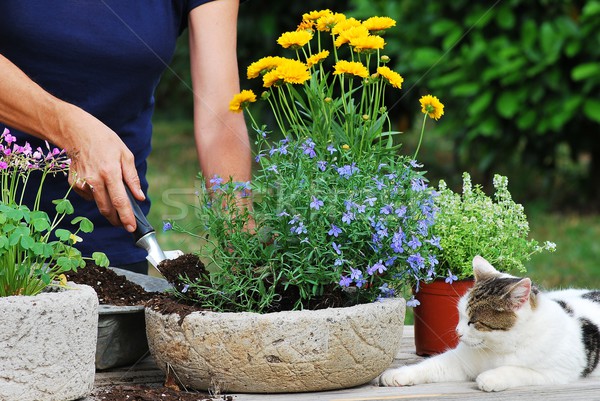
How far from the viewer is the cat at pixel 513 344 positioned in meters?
1.77

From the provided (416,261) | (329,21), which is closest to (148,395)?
(416,261)

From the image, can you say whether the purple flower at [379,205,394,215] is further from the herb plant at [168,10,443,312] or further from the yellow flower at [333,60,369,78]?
the yellow flower at [333,60,369,78]

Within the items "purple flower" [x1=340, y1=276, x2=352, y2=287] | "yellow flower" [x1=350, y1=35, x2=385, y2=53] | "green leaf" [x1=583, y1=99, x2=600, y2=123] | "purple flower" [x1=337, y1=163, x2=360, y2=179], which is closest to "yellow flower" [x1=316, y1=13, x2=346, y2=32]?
"yellow flower" [x1=350, y1=35, x2=385, y2=53]

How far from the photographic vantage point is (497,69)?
5910 millimetres

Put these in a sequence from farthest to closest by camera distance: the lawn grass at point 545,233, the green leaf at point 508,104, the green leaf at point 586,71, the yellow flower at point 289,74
A: the green leaf at point 508,104, the green leaf at point 586,71, the lawn grass at point 545,233, the yellow flower at point 289,74

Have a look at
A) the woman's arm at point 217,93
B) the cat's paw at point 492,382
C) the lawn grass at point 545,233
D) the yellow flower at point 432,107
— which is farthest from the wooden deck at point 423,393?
the lawn grass at point 545,233

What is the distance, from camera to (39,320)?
152cm

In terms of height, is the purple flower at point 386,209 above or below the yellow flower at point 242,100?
below

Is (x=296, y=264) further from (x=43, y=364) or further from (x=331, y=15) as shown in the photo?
(x=331, y=15)

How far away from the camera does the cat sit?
177 cm

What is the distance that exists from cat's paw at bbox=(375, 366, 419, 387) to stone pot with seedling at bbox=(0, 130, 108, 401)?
0.58 m

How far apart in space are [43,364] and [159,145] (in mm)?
9105

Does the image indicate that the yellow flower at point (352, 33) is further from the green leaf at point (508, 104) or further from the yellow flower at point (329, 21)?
the green leaf at point (508, 104)

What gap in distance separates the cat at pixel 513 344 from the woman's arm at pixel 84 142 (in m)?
0.67
